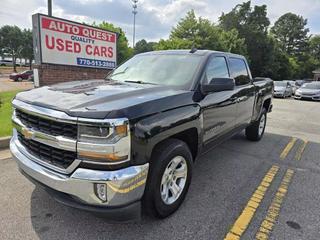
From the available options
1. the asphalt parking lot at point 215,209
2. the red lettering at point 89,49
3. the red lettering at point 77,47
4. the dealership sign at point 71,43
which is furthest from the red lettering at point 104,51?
the asphalt parking lot at point 215,209

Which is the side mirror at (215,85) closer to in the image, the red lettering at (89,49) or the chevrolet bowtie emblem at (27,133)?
the chevrolet bowtie emblem at (27,133)

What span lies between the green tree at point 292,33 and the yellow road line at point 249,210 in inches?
3137

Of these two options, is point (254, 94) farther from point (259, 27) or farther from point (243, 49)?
point (259, 27)

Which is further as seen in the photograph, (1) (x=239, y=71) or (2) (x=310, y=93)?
(2) (x=310, y=93)

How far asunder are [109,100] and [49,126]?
0.59m

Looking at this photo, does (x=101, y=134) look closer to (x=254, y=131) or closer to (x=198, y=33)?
(x=254, y=131)

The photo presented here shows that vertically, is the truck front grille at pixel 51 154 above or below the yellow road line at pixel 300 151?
above

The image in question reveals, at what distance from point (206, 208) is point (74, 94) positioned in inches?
79.1

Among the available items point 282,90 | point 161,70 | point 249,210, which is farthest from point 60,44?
point 282,90

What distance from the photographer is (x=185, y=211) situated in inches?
121

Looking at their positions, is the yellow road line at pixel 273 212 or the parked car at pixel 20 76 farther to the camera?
the parked car at pixel 20 76

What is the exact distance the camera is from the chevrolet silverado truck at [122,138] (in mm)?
2180

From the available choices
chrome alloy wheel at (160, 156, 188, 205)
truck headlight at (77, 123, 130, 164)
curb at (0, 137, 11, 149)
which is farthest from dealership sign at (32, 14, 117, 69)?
truck headlight at (77, 123, 130, 164)

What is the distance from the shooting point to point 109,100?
2.48m
